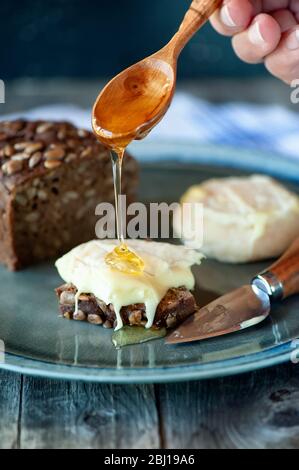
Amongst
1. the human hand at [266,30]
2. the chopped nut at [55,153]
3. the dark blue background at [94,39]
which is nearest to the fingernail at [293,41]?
the human hand at [266,30]

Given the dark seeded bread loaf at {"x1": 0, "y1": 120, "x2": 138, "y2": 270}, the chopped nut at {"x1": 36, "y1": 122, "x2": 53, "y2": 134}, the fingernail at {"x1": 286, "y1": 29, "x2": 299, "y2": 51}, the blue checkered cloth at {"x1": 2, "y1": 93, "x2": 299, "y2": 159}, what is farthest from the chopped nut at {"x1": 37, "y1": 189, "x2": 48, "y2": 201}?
the blue checkered cloth at {"x1": 2, "y1": 93, "x2": 299, "y2": 159}

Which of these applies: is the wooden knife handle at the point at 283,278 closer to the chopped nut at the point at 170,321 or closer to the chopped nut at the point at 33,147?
the chopped nut at the point at 170,321

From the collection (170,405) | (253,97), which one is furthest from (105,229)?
(253,97)

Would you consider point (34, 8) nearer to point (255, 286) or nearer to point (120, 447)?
point (255, 286)

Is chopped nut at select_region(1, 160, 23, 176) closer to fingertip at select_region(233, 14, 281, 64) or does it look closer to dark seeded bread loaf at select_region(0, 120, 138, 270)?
dark seeded bread loaf at select_region(0, 120, 138, 270)

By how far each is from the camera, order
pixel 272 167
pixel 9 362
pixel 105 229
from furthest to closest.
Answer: pixel 272 167
pixel 105 229
pixel 9 362
